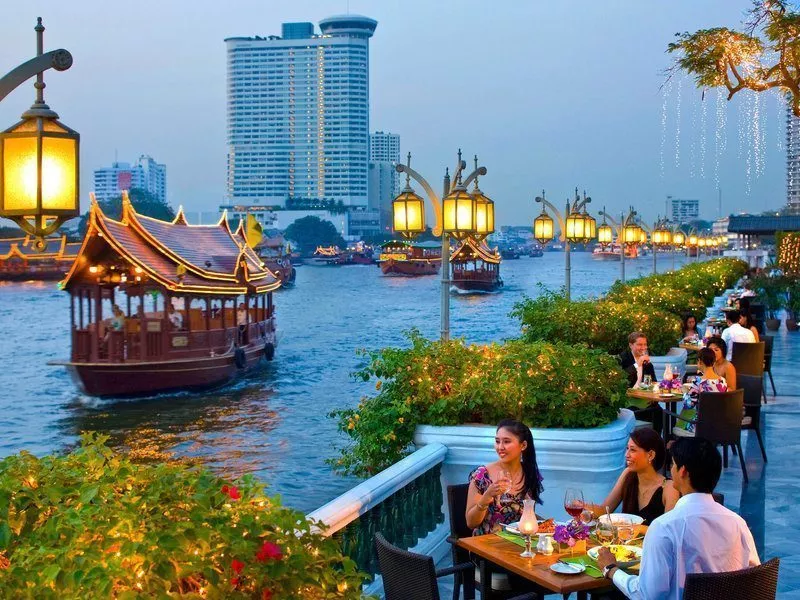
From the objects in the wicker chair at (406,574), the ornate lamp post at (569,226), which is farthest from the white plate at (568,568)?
the ornate lamp post at (569,226)

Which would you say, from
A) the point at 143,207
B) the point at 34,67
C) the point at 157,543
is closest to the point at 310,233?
the point at 143,207

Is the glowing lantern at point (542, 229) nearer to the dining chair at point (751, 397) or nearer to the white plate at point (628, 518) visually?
the dining chair at point (751, 397)

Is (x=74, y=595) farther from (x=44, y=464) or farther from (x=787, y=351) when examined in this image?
(x=787, y=351)

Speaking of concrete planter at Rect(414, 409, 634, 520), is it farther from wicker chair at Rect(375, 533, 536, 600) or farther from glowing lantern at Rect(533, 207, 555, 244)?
glowing lantern at Rect(533, 207, 555, 244)

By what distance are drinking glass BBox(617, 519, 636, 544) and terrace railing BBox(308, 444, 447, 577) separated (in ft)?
4.12

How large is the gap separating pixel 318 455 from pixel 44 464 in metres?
19.9

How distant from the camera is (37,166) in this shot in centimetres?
443

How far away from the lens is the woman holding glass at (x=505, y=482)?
17.3 feet

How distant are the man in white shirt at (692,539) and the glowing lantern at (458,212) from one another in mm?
6538

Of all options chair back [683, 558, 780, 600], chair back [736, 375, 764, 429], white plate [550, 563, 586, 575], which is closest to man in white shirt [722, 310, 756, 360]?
chair back [736, 375, 764, 429]

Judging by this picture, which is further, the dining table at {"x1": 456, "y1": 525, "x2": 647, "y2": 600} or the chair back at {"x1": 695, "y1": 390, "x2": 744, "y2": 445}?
the chair back at {"x1": 695, "y1": 390, "x2": 744, "y2": 445}

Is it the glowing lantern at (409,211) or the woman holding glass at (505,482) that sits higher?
the glowing lantern at (409,211)

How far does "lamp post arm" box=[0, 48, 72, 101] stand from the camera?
14.4 ft

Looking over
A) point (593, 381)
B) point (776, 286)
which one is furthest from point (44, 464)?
point (776, 286)
